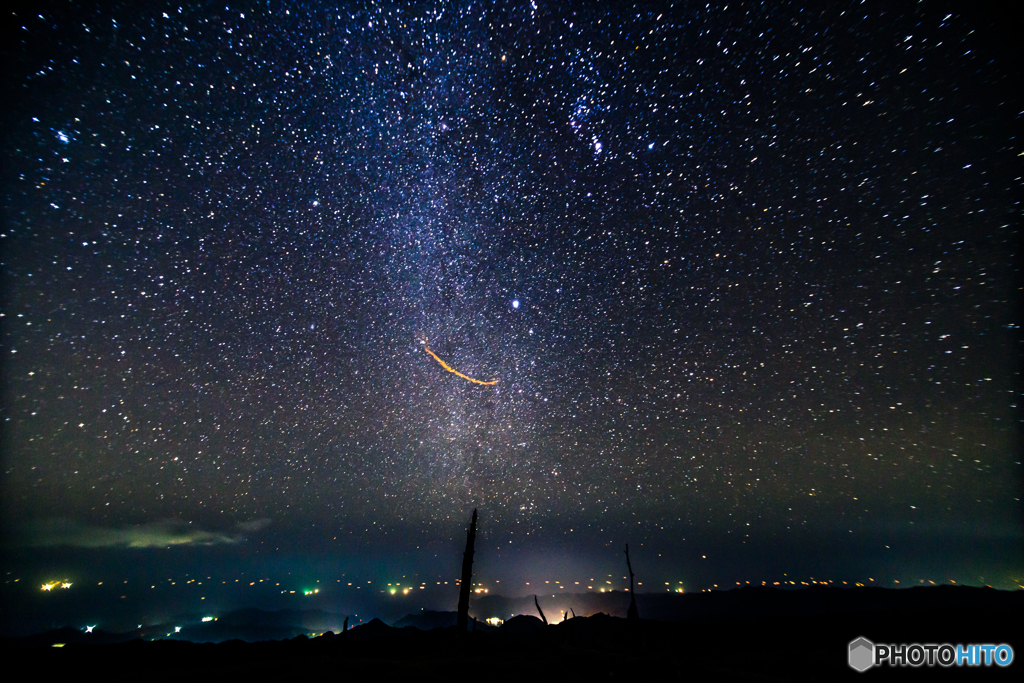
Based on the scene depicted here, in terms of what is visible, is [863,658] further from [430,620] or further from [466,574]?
[430,620]

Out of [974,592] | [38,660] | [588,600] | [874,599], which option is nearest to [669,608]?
[588,600]

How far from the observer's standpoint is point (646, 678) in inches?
388

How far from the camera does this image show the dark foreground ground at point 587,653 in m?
11.6

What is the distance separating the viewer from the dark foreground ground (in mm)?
11625

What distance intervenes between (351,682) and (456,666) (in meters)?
4.33

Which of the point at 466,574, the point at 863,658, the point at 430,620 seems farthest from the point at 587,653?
the point at 430,620

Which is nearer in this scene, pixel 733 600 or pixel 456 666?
pixel 456 666

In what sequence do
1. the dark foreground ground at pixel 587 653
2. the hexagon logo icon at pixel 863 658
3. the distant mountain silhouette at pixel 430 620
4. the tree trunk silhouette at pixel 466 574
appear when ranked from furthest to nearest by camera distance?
the distant mountain silhouette at pixel 430 620 < the tree trunk silhouette at pixel 466 574 < the hexagon logo icon at pixel 863 658 < the dark foreground ground at pixel 587 653

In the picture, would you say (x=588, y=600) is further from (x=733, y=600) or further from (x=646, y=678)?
(x=646, y=678)

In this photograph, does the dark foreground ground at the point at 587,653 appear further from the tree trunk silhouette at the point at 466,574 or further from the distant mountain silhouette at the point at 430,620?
the distant mountain silhouette at the point at 430,620

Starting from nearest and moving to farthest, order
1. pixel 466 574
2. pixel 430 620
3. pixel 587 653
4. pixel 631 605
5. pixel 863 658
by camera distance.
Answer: pixel 863 658 < pixel 587 653 < pixel 466 574 < pixel 631 605 < pixel 430 620

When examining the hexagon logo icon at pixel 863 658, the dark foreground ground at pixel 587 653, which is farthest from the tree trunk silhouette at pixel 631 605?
the hexagon logo icon at pixel 863 658

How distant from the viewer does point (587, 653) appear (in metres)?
13.9

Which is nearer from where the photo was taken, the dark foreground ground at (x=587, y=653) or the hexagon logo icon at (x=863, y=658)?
the dark foreground ground at (x=587, y=653)
